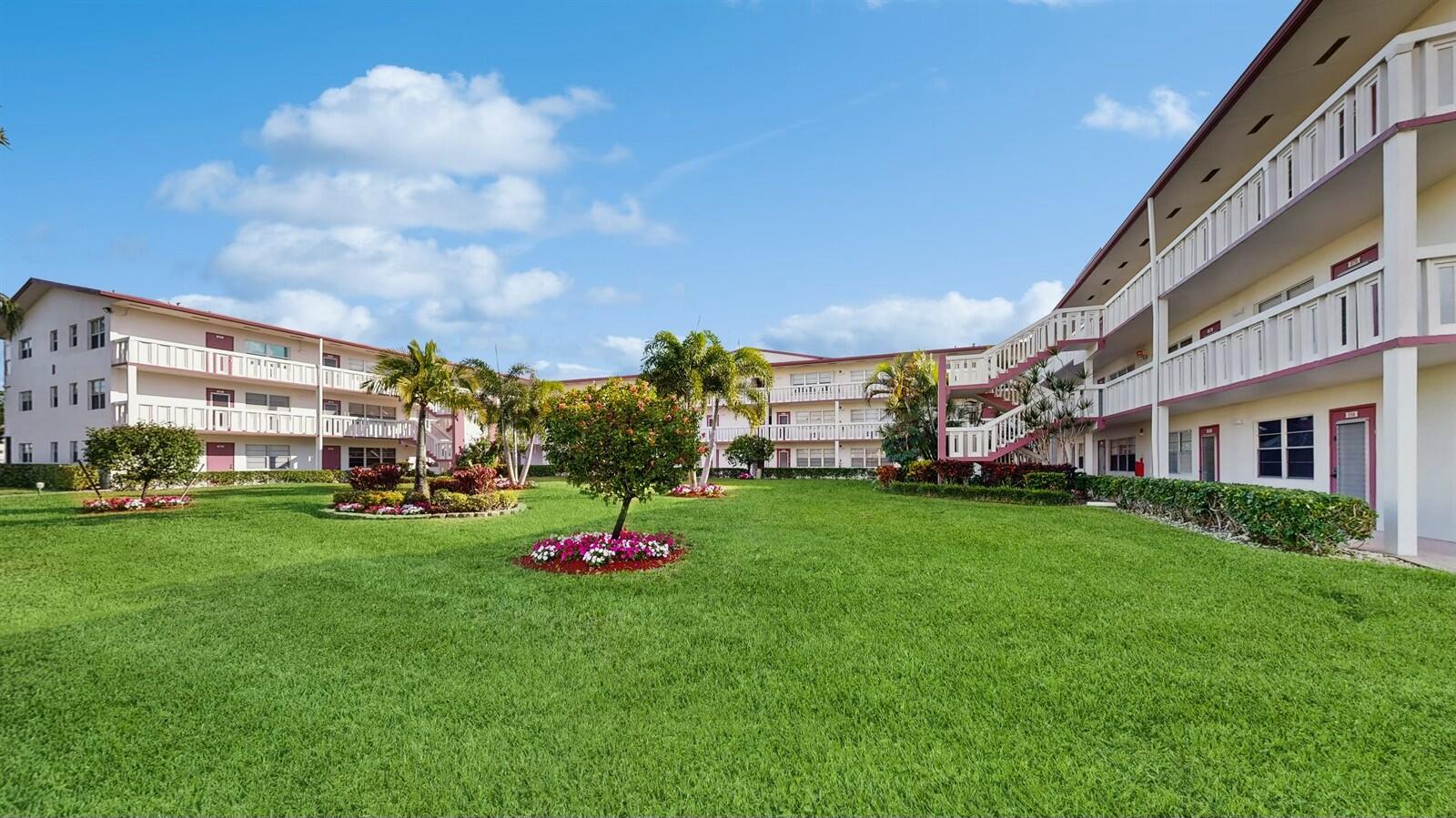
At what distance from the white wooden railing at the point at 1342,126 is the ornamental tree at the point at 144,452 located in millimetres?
25439

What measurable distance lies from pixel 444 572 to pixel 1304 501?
12.6m

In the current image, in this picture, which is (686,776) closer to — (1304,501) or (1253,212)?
(1304,501)

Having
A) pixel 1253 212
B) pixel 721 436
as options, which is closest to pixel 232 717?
pixel 1253 212

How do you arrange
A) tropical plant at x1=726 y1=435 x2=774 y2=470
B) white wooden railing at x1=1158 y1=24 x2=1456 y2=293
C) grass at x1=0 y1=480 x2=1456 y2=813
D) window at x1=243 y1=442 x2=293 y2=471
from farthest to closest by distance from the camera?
tropical plant at x1=726 y1=435 x2=774 y2=470 → window at x1=243 y1=442 x2=293 y2=471 → white wooden railing at x1=1158 y1=24 x2=1456 y2=293 → grass at x1=0 y1=480 x2=1456 y2=813

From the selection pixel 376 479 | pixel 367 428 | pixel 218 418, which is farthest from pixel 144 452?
pixel 367 428

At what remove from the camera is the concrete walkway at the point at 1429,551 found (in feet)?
26.2

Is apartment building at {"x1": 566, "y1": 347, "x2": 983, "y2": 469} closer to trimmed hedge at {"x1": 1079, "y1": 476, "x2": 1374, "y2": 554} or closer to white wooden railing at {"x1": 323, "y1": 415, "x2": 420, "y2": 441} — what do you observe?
white wooden railing at {"x1": 323, "y1": 415, "x2": 420, "y2": 441}

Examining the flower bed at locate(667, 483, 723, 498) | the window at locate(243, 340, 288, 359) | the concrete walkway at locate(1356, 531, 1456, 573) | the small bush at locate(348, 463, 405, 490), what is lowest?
the flower bed at locate(667, 483, 723, 498)

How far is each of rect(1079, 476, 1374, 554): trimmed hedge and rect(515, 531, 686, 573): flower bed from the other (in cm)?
916

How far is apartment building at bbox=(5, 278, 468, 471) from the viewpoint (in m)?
25.2

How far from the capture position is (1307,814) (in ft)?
10.5

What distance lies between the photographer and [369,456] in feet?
113

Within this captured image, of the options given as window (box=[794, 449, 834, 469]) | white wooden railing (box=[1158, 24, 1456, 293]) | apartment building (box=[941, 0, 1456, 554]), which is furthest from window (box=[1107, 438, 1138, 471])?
window (box=[794, 449, 834, 469])

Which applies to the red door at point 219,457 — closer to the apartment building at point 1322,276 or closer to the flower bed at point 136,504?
the flower bed at point 136,504
